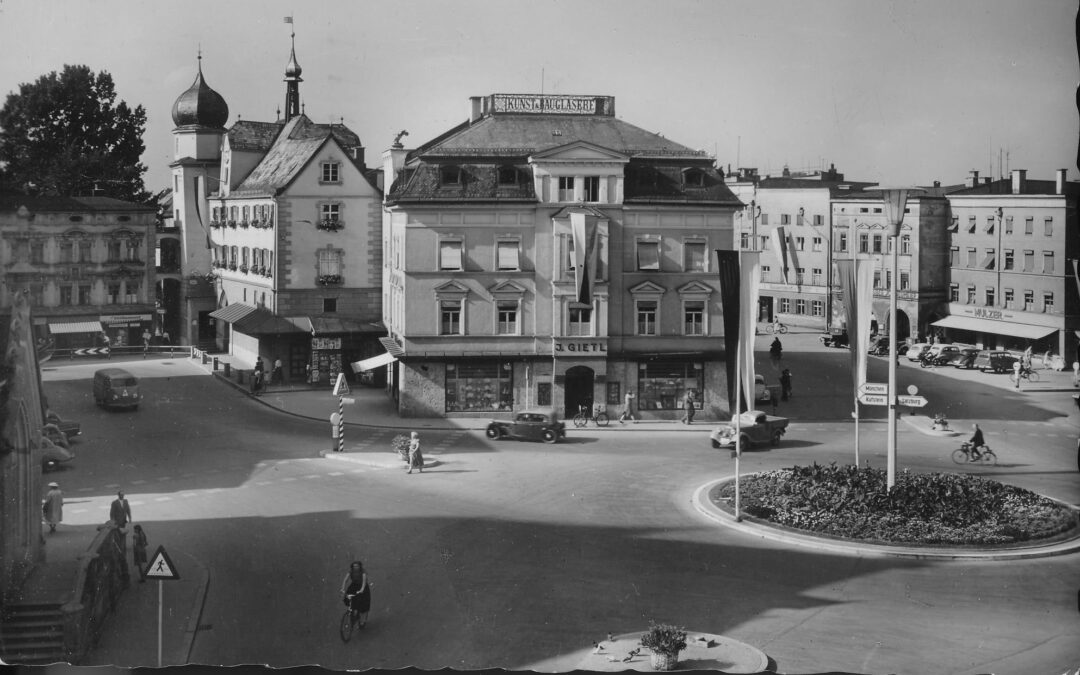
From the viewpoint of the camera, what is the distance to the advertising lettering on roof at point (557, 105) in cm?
2658

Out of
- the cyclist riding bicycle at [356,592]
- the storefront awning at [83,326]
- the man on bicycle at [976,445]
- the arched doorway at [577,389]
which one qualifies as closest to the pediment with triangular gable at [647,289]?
the arched doorway at [577,389]

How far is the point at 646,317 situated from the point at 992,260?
18115 mm

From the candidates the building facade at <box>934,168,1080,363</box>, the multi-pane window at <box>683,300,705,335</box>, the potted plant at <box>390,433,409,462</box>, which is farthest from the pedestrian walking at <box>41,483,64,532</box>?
the building facade at <box>934,168,1080,363</box>

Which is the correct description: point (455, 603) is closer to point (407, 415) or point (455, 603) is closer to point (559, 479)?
point (559, 479)

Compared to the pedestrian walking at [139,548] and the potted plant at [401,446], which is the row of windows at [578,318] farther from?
the pedestrian walking at [139,548]

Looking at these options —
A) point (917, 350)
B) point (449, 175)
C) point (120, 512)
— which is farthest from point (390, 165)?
point (917, 350)

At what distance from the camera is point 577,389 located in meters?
30.2

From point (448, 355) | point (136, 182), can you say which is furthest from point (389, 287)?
point (136, 182)

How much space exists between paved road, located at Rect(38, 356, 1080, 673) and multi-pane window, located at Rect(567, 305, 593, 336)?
15.0 feet

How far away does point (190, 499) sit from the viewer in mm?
20828

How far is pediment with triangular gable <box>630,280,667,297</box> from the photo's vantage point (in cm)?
3136

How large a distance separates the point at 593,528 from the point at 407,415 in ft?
31.5

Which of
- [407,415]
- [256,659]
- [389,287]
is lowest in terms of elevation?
[256,659]

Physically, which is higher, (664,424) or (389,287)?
(389,287)
